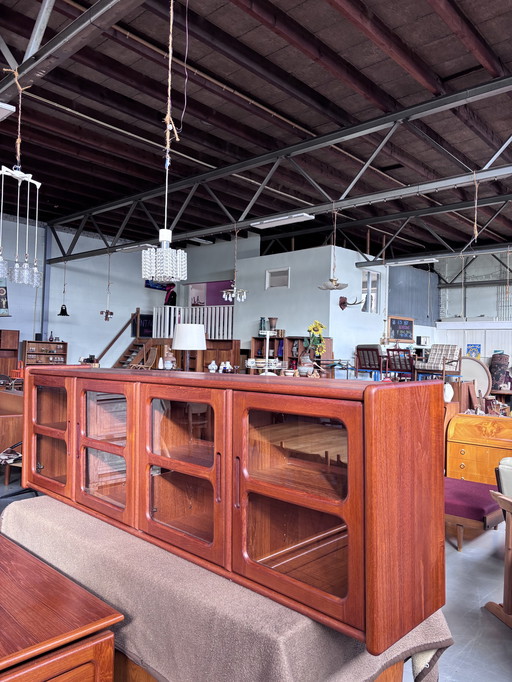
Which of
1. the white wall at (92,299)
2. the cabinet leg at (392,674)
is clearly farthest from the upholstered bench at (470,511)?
the white wall at (92,299)

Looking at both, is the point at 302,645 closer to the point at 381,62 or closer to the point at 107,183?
the point at 381,62

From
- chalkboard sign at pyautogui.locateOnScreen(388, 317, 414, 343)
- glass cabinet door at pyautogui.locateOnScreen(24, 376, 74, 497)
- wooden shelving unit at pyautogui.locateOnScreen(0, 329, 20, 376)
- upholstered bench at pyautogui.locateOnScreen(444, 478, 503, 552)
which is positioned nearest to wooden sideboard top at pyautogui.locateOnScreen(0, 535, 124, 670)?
glass cabinet door at pyautogui.locateOnScreen(24, 376, 74, 497)

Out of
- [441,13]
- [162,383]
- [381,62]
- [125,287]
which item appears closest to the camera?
[162,383]

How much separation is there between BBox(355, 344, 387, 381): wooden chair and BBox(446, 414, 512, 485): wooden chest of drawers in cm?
597

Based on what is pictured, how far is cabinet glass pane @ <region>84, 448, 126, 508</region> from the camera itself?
1970 mm

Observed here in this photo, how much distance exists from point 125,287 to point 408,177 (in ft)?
30.9

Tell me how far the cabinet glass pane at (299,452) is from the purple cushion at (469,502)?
3.00 meters

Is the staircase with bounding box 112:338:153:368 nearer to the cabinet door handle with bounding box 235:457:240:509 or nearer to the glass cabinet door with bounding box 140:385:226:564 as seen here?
the glass cabinet door with bounding box 140:385:226:564

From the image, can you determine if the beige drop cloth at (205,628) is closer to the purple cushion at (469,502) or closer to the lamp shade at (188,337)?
the purple cushion at (469,502)

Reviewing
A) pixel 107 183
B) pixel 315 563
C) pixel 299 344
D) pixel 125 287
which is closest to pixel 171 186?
pixel 107 183

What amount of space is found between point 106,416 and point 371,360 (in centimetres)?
1067

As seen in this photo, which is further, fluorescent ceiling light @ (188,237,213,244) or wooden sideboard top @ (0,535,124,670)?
fluorescent ceiling light @ (188,237,213,244)

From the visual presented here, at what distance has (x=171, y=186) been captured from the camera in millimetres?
9430

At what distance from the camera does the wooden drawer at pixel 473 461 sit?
5.19m
